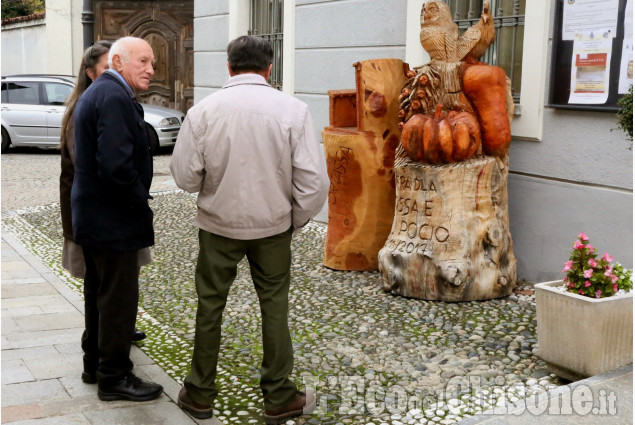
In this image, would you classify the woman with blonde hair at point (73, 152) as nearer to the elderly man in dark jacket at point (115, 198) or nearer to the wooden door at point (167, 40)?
the elderly man in dark jacket at point (115, 198)

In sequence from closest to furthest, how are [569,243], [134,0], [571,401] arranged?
[571,401] → [569,243] → [134,0]

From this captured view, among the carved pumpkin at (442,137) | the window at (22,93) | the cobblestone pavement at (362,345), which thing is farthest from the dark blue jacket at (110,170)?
the window at (22,93)

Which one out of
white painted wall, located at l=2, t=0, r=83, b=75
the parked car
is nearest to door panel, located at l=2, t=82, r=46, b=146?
the parked car

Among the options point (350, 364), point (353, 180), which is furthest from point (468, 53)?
point (350, 364)

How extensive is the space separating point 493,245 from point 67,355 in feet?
9.40

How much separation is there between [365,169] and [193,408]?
2970mm

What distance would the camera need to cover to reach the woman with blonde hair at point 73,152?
4148mm

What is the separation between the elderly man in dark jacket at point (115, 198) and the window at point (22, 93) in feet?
41.8

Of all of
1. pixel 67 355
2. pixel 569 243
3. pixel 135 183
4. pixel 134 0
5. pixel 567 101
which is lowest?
pixel 67 355

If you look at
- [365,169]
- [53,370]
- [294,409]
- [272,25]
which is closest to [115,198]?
[53,370]

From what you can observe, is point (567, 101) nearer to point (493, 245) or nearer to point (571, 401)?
point (493, 245)

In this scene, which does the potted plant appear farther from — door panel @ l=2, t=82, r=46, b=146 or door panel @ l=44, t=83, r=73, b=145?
door panel @ l=2, t=82, r=46, b=146

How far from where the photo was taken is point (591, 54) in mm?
5609

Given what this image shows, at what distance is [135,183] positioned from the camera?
3.71m
